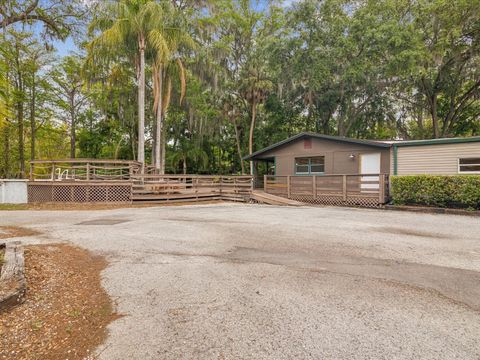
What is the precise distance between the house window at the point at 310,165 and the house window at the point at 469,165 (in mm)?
5772

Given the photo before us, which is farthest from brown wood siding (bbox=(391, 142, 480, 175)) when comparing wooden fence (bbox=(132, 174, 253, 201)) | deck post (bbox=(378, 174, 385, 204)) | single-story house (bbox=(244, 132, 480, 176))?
wooden fence (bbox=(132, 174, 253, 201))

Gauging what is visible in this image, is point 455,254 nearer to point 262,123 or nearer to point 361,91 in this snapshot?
point 361,91

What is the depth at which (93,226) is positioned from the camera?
6.88 m

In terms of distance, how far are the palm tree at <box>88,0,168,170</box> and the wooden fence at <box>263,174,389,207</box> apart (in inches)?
298

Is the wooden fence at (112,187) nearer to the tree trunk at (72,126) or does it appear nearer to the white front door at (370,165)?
the white front door at (370,165)

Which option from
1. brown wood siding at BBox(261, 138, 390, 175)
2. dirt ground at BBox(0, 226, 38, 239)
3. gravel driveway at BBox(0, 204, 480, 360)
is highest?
brown wood siding at BBox(261, 138, 390, 175)

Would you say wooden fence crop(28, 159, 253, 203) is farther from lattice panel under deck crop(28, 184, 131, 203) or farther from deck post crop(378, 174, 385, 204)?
deck post crop(378, 174, 385, 204)

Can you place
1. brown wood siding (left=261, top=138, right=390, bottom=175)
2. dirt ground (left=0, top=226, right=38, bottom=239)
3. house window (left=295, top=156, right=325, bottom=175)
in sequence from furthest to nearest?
1. house window (left=295, top=156, right=325, bottom=175)
2. brown wood siding (left=261, top=138, right=390, bottom=175)
3. dirt ground (left=0, top=226, right=38, bottom=239)

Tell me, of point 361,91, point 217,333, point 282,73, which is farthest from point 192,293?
point 361,91

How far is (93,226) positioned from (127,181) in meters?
5.68

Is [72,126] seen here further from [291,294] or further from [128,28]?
[291,294]

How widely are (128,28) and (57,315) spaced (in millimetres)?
14389

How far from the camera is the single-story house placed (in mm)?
10828

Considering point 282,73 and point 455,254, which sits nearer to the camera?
point 455,254
